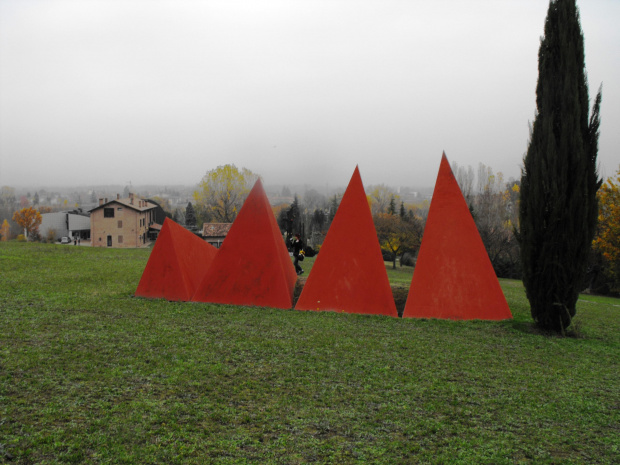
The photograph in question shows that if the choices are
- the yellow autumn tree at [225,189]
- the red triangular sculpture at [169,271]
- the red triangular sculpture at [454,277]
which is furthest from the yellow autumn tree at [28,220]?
the red triangular sculpture at [454,277]

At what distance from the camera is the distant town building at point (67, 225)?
56.0m

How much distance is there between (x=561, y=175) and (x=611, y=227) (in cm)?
1587

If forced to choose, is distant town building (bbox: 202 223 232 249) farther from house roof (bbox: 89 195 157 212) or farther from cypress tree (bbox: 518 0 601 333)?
cypress tree (bbox: 518 0 601 333)

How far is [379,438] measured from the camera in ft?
11.7

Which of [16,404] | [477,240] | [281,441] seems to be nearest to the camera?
[281,441]

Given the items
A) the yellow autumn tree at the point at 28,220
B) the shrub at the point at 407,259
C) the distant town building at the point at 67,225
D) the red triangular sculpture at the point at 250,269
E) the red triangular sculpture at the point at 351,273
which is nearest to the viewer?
the red triangular sculpture at the point at 351,273

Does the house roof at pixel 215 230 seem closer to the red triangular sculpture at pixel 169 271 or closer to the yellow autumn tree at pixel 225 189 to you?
the yellow autumn tree at pixel 225 189

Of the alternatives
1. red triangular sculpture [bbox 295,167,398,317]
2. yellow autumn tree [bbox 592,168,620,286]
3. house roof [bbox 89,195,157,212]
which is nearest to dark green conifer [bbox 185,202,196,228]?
house roof [bbox 89,195,157,212]

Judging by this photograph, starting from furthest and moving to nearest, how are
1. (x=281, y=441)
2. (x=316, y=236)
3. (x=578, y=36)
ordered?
(x=316, y=236), (x=578, y=36), (x=281, y=441)

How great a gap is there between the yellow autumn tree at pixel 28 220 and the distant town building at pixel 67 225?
1773 mm

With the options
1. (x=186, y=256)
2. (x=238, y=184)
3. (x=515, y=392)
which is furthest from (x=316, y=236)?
(x=515, y=392)

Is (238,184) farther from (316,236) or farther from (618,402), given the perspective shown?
(618,402)

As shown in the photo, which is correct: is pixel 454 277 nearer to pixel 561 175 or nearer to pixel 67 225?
pixel 561 175

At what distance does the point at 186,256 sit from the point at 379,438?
24.1ft
